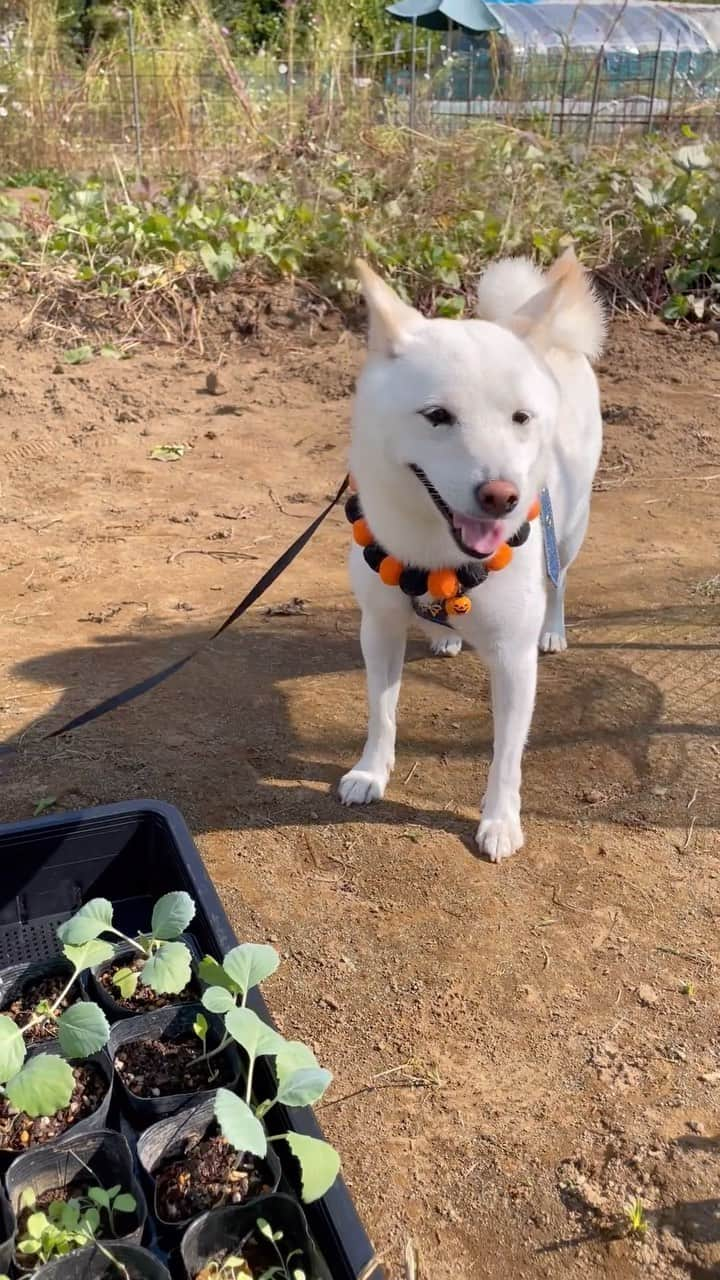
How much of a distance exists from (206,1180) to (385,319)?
1641 mm

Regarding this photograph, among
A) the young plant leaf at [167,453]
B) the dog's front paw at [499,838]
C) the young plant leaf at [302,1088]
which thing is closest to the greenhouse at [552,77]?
the young plant leaf at [167,453]

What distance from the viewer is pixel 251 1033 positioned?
1.27 m

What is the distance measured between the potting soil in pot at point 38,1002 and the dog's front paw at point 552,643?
7.10 ft

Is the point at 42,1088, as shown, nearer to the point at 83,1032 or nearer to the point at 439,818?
the point at 83,1032

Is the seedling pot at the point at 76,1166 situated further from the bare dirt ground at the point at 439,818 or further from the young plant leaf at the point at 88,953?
the bare dirt ground at the point at 439,818

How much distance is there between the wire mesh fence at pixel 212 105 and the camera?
8.43 m

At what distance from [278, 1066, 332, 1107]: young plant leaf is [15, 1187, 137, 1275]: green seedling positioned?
24 cm

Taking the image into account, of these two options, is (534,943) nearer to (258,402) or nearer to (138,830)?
(138,830)

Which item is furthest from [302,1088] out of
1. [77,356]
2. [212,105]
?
[212,105]

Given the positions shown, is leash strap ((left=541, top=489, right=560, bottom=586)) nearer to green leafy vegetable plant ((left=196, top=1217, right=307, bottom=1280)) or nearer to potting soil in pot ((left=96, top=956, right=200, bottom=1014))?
potting soil in pot ((left=96, top=956, right=200, bottom=1014))

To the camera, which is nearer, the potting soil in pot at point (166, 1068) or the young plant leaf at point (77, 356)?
the potting soil in pot at point (166, 1068)

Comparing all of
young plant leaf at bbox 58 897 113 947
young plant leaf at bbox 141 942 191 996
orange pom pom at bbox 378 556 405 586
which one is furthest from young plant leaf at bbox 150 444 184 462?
young plant leaf at bbox 141 942 191 996

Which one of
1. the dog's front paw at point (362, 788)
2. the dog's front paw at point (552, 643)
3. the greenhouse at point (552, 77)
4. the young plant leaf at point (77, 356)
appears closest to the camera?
the dog's front paw at point (362, 788)

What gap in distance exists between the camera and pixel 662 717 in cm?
296
